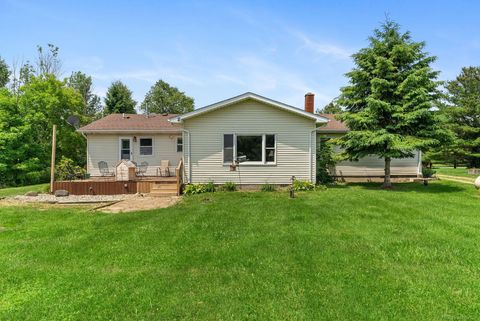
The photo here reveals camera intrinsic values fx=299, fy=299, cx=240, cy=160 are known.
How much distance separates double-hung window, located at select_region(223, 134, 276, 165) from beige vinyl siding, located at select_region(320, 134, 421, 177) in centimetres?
484

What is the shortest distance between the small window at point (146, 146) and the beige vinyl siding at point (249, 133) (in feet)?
15.8

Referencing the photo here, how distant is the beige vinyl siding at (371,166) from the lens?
16188 mm

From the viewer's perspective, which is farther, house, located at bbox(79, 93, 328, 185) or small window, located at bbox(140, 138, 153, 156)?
small window, located at bbox(140, 138, 153, 156)

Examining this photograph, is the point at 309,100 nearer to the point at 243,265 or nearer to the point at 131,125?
the point at 131,125

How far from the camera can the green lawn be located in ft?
11.3

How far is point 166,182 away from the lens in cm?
1257

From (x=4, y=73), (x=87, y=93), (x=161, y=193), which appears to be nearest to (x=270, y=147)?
(x=161, y=193)

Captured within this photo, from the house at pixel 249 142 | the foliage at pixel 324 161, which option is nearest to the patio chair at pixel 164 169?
the house at pixel 249 142

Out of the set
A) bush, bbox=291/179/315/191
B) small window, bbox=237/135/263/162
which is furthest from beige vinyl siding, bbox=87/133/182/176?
bush, bbox=291/179/315/191

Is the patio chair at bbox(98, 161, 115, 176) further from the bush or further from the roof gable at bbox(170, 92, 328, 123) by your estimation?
the bush

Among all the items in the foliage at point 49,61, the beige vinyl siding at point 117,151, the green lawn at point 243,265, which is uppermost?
the foliage at point 49,61

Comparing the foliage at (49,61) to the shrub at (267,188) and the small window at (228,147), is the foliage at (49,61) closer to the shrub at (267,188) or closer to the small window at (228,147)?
the small window at (228,147)

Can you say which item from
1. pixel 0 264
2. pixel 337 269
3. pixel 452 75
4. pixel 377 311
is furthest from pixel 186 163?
pixel 452 75

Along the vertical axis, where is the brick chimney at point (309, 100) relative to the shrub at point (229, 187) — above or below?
above
